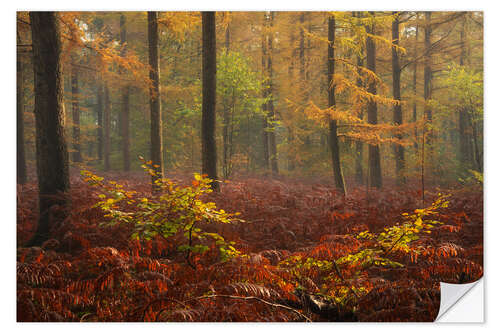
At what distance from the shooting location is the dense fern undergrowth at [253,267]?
337 cm

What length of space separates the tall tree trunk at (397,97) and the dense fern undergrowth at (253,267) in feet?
2.64

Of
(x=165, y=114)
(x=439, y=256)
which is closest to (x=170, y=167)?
(x=165, y=114)

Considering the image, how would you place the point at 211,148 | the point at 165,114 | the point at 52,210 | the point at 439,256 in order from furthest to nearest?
the point at 165,114 < the point at 211,148 < the point at 52,210 < the point at 439,256

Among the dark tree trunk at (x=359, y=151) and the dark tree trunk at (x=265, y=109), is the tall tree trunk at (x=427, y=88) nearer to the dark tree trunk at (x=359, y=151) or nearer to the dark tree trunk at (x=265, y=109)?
the dark tree trunk at (x=359, y=151)

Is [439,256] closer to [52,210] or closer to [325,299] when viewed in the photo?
[325,299]

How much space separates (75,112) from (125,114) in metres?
1.40

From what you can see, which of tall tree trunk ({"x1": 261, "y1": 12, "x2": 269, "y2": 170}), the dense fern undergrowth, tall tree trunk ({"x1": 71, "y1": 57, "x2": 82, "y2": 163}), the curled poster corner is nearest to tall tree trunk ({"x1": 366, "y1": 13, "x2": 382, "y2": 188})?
the dense fern undergrowth

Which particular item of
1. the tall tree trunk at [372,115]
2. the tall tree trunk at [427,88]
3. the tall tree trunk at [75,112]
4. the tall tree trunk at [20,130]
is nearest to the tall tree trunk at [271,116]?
the tall tree trunk at [372,115]

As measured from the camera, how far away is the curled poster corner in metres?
3.89

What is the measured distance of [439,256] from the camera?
4023 mm

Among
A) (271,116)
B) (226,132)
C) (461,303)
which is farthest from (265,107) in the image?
(461,303)

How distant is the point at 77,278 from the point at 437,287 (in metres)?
4.14
